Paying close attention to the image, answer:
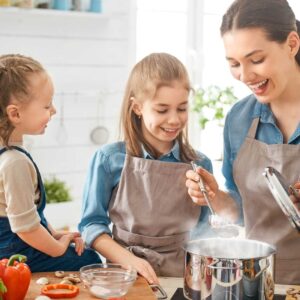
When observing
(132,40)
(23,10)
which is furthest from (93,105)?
(23,10)

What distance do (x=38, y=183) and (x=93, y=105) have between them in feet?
7.76

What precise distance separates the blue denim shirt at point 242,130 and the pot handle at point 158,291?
431 mm

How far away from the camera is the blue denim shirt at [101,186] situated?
1721mm

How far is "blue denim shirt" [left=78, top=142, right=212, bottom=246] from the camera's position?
1.72 meters

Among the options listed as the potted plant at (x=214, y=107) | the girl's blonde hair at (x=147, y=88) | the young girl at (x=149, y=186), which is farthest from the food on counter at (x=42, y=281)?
the potted plant at (x=214, y=107)

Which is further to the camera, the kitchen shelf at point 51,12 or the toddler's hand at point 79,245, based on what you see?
the kitchen shelf at point 51,12

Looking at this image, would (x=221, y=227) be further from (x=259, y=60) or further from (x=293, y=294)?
(x=259, y=60)

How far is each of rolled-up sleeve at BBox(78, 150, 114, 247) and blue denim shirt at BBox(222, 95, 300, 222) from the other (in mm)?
332

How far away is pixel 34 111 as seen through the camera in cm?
165

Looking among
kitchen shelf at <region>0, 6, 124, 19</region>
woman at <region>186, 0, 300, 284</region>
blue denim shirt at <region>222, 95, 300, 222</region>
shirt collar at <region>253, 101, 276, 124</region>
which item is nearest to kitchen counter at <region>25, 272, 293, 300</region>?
woman at <region>186, 0, 300, 284</region>

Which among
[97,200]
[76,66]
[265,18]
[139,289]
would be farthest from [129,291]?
[76,66]

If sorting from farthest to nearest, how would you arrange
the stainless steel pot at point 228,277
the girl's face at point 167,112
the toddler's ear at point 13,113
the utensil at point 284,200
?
the girl's face at point 167,112 → the toddler's ear at point 13,113 → the stainless steel pot at point 228,277 → the utensil at point 284,200

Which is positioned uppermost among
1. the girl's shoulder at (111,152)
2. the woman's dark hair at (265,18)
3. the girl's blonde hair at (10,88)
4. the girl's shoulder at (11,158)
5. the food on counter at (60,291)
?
the woman's dark hair at (265,18)

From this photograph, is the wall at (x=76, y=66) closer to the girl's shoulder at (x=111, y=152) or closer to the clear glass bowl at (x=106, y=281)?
the girl's shoulder at (x=111, y=152)
